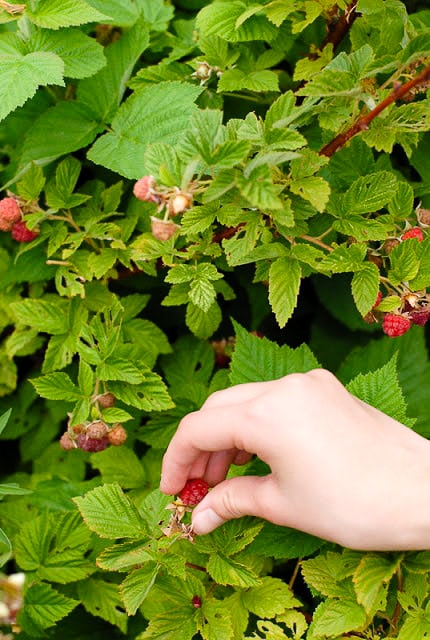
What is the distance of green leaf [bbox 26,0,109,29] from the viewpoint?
1.40 m

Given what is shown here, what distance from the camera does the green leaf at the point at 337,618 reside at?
111cm

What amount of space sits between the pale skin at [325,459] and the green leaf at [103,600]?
0.62 metres

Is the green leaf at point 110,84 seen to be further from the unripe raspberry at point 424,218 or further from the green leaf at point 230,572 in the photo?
the green leaf at point 230,572

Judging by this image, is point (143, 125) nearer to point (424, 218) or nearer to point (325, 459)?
point (424, 218)

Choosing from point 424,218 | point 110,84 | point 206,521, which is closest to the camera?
point 206,521

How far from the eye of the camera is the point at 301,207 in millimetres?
1289

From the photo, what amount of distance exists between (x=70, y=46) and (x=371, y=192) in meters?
0.76

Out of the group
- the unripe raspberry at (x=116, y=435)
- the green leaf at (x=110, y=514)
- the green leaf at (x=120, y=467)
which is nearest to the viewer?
the green leaf at (x=110, y=514)

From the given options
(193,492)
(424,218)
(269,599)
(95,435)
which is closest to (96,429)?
(95,435)

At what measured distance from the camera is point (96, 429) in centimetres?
142

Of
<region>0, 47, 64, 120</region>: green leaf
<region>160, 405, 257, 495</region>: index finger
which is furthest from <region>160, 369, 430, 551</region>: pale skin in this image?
<region>0, 47, 64, 120</region>: green leaf

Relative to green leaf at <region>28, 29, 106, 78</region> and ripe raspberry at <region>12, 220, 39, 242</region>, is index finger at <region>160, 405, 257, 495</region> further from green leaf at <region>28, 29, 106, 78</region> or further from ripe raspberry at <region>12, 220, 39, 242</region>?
green leaf at <region>28, 29, 106, 78</region>

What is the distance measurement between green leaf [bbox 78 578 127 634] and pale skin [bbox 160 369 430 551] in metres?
0.62

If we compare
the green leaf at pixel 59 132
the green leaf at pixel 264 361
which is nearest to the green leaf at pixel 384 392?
the green leaf at pixel 264 361
